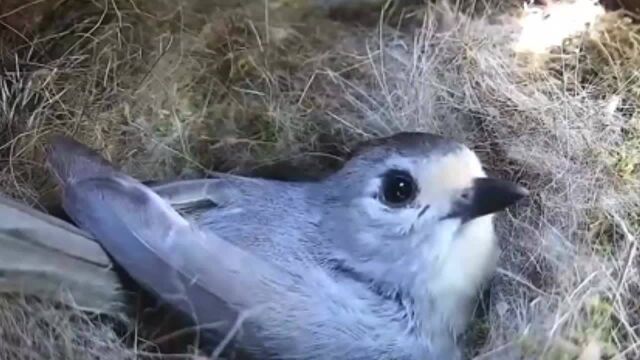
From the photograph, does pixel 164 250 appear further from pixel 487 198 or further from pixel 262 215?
pixel 487 198

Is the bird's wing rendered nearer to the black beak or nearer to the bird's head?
the bird's head

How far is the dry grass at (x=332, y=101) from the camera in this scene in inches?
66.6

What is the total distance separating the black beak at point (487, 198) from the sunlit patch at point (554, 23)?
1.38 ft

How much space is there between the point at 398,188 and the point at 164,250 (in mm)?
301

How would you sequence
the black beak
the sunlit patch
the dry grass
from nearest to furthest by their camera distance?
the black beak, the dry grass, the sunlit patch

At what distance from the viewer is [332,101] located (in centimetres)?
188

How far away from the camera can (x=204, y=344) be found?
57.6 inches

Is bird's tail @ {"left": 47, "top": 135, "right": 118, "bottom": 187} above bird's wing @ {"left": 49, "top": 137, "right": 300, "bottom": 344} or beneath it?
above

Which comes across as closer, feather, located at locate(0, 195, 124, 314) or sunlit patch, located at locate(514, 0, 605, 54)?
feather, located at locate(0, 195, 124, 314)

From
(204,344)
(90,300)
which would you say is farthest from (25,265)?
(204,344)

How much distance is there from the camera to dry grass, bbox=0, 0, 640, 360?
1.69m

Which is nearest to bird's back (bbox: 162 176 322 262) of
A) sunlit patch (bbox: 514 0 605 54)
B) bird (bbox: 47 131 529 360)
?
bird (bbox: 47 131 529 360)

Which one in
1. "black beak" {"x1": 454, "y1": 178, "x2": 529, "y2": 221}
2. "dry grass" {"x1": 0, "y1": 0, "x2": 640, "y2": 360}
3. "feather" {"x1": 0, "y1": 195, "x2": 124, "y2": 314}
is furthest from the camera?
"dry grass" {"x1": 0, "y1": 0, "x2": 640, "y2": 360}

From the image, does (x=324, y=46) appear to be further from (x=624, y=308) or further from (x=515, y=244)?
(x=624, y=308)
